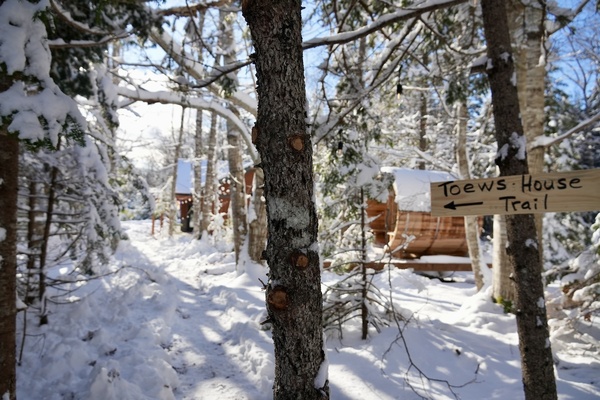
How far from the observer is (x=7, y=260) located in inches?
122

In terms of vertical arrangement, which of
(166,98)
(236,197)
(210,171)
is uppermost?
(166,98)

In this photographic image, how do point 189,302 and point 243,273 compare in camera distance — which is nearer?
point 189,302

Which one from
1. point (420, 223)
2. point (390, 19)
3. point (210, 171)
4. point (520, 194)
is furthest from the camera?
point (210, 171)

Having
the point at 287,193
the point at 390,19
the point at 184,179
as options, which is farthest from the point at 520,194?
the point at 184,179

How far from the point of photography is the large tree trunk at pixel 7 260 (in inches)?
118

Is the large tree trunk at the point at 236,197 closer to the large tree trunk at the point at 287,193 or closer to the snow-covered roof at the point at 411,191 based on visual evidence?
the snow-covered roof at the point at 411,191

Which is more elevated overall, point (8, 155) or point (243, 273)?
point (8, 155)

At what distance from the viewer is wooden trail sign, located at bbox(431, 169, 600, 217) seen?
212 cm

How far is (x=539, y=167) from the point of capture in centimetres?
556

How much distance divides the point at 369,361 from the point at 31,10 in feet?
15.7

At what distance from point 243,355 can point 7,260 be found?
9.87 feet

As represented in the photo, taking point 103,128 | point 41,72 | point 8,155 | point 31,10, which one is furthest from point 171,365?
point 103,128

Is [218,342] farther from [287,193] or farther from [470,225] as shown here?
[470,225]

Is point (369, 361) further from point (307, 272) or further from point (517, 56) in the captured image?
point (517, 56)
